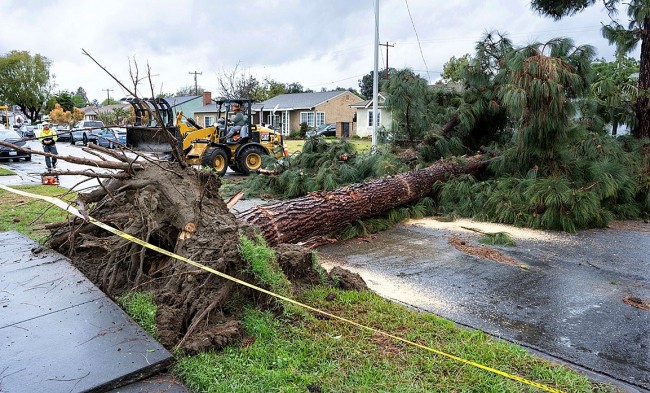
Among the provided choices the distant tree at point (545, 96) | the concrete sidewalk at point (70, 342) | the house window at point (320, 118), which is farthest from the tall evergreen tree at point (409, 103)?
the house window at point (320, 118)

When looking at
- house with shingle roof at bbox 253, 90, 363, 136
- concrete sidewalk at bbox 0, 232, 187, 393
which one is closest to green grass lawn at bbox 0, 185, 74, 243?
concrete sidewalk at bbox 0, 232, 187, 393

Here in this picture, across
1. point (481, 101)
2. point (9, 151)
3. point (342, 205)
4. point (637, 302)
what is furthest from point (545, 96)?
point (9, 151)

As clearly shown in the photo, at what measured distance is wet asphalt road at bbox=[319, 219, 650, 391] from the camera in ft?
10.2

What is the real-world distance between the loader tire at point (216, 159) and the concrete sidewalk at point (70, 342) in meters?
9.12

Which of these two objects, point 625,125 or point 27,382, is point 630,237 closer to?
point 625,125

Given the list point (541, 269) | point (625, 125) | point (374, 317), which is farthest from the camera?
point (625, 125)

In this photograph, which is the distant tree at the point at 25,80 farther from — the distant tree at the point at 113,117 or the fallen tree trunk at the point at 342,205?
the fallen tree trunk at the point at 342,205

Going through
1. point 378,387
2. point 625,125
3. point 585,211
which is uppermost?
point 625,125

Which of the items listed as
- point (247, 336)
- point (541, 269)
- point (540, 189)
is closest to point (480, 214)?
point (540, 189)

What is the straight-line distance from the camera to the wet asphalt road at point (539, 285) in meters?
3.11

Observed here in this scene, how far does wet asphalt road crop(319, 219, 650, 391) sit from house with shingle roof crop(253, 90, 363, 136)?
33.7m

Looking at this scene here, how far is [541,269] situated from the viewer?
15.6 ft

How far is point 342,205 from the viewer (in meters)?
5.89

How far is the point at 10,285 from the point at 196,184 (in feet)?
5.48
